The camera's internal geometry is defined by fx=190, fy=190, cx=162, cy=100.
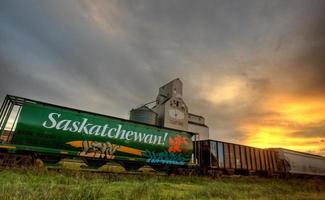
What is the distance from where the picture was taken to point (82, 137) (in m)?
11.6

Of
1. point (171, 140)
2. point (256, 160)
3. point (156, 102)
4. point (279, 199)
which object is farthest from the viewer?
point (156, 102)

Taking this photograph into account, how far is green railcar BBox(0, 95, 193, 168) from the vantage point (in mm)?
10055

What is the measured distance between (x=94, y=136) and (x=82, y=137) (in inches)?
28.2

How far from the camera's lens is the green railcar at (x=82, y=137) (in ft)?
33.0

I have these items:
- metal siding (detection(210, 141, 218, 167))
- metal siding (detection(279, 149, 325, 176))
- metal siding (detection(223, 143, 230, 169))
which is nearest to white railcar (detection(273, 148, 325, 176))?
metal siding (detection(279, 149, 325, 176))

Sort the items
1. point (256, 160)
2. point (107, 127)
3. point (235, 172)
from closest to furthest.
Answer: point (107, 127), point (235, 172), point (256, 160)

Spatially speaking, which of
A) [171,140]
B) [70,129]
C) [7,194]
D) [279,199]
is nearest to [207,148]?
[171,140]

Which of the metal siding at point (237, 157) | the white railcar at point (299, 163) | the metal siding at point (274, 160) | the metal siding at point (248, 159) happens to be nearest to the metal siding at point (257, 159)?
the metal siding at point (248, 159)

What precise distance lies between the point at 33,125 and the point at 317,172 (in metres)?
43.6

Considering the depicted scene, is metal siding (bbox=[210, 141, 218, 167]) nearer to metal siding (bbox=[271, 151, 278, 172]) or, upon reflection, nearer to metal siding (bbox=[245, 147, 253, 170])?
metal siding (bbox=[245, 147, 253, 170])

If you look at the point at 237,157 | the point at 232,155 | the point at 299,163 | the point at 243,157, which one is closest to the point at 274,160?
the point at 299,163

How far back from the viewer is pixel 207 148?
59.0 ft

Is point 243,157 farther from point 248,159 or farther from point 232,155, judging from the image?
point 232,155

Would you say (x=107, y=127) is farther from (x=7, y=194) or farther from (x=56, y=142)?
(x=7, y=194)
